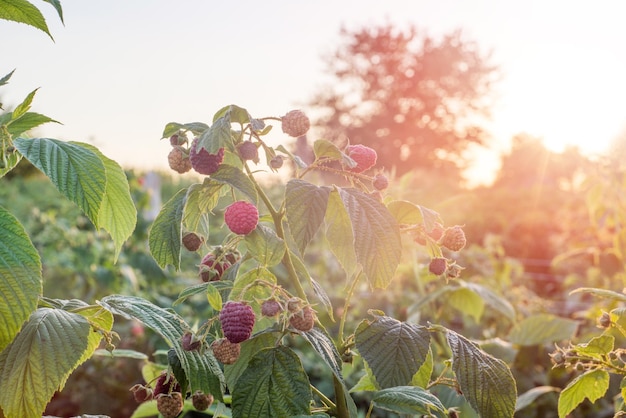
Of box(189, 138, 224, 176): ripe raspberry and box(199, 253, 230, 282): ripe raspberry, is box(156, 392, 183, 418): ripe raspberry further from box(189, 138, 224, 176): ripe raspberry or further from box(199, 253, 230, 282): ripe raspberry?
box(189, 138, 224, 176): ripe raspberry

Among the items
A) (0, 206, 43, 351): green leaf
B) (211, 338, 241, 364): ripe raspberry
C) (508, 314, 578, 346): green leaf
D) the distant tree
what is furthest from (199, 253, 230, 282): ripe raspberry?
the distant tree

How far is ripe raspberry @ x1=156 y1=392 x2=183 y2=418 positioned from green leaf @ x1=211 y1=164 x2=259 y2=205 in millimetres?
270

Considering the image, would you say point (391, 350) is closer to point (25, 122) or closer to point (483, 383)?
point (483, 383)

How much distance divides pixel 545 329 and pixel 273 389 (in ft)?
3.88

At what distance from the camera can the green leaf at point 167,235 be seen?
2.60 ft

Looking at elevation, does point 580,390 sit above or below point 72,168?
below

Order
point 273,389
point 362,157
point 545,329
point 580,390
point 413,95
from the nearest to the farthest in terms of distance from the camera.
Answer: point 273,389 → point 362,157 → point 580,390 → point 545,329 → point 413,95

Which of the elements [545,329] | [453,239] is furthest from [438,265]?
[545,329]

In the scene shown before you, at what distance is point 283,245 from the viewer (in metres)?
0.78

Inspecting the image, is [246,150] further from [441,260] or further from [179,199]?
[441,260]

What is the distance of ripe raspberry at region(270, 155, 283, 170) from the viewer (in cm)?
82

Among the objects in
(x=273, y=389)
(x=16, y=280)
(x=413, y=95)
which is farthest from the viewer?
(x=413, y=95)

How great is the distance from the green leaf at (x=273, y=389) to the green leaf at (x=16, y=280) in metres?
0.24

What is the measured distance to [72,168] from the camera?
75cm
